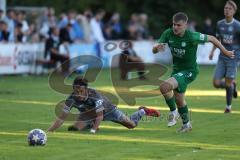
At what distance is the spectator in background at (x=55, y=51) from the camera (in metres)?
30.0

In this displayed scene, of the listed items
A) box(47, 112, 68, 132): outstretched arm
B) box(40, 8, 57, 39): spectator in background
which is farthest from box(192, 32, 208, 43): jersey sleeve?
box(40, 8, 57, 39): spectator in background

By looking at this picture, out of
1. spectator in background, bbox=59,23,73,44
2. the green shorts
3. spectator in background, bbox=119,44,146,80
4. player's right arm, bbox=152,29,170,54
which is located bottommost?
spectator in background, bbox=119,44,146,80

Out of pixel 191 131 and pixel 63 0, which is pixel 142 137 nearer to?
pixel 191 131

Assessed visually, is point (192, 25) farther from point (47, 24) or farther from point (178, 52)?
point (178, 52)

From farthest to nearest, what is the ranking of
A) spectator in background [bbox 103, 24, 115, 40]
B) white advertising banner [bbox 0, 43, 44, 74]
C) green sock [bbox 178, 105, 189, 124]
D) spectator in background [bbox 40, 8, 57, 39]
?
spectator in background [bbox 103, 24, 115, 40]
spectator in background [bbox 40, 8, 57, 39]
white advertising banner [bbox 0, 43, 44, 74]
green sock [bbox 178, 105, 189, 124]

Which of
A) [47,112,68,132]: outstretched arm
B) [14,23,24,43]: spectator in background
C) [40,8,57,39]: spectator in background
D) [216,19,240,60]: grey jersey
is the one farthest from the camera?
[40,8,57,39]: spectator in background

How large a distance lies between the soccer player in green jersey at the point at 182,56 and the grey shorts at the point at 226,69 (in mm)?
3181

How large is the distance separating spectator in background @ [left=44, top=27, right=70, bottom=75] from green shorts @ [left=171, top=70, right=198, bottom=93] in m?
14.8

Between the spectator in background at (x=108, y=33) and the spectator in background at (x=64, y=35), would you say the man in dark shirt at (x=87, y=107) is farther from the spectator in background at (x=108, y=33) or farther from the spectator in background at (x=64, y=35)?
the spectator in background at (x=108, y=33)

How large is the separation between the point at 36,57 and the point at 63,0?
12310mm

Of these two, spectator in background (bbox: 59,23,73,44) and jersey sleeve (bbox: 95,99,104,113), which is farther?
spectator in background (bbox: 59,23,73,44)

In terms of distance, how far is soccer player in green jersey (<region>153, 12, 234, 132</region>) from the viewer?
14.9 m

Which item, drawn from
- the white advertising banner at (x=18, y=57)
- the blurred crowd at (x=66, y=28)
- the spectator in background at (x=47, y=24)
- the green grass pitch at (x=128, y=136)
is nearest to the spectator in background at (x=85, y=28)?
the blurred crowd at (x=66, y=28)

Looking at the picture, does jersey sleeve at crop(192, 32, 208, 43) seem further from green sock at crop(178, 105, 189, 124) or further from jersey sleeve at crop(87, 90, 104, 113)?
jersey sleeve at crop(87, 90, 104, 113)
